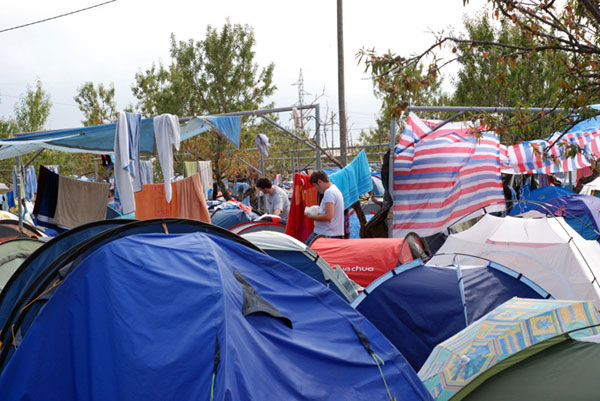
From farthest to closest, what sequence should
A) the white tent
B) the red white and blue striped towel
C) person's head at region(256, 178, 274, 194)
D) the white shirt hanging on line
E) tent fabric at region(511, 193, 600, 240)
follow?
person's head at region(256, 178, 274, 194) → tent fabric at region(511, 193, 600, 240) → the red white and blue striped towel → the white shirt hanging on line → the white tent

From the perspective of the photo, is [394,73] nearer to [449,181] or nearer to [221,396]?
[221,396]

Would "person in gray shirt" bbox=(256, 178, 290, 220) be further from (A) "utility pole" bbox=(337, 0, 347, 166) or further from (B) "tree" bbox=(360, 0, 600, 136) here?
(B) "tree" bbox=(360, 0, 600, 136)

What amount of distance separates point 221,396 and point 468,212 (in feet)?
24.3

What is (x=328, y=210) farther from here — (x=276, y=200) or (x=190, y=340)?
(x=190, y=340)

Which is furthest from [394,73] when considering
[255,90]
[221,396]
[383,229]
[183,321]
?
[255,90]

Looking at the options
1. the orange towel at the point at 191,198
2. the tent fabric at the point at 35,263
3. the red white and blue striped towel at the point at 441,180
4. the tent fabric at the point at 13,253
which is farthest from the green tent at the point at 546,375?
the orange towel at the point at 191,198

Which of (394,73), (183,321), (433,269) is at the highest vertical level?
(394,73)

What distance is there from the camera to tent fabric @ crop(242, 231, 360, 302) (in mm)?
6402

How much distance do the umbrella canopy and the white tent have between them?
2.74 meters

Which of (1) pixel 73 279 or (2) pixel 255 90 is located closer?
(1) pixel 73 279

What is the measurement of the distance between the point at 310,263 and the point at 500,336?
327 centimetres

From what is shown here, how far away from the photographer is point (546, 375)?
3.05 m

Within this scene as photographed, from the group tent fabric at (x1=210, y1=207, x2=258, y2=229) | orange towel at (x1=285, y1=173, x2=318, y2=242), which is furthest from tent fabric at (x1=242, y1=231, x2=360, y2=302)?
tent fabric at (x1=210, y1=207, x2=258, y2=229)

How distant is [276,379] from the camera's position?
10.5 feet
